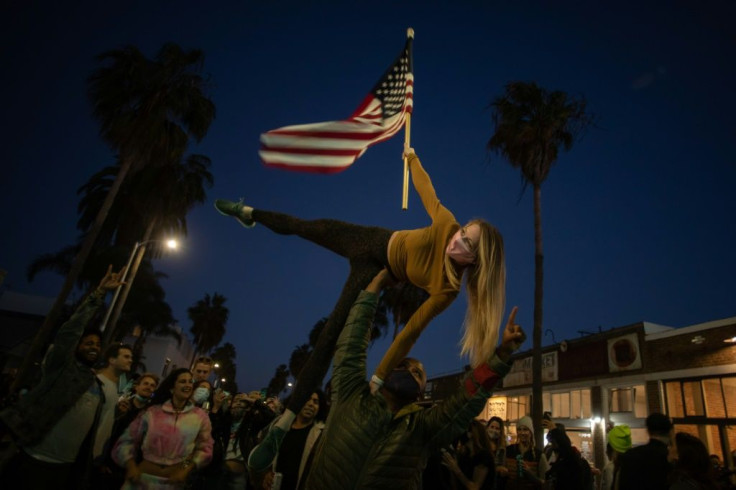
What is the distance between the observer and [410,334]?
9.36 feet

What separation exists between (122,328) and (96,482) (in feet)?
87.0

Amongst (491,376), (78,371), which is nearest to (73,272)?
(78,371)

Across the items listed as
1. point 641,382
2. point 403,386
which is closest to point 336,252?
point 403,386

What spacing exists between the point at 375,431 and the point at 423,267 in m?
1.50

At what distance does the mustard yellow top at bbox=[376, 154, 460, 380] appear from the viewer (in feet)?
9.45

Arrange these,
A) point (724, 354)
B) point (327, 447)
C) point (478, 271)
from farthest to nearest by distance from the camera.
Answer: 1. point (724, 354)
2. point (478, 271)
3. point (327, 447)

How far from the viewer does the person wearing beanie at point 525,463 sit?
6.04 meters

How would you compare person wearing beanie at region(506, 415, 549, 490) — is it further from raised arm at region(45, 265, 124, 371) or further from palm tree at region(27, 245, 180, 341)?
palm tree at region(27, 245, 180, 341)

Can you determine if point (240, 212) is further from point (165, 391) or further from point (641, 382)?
point (641, 382)

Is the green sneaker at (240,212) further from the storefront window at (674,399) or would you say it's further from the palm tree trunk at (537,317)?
the storefront window at (674,399)

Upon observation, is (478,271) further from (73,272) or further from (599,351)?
(599,351)

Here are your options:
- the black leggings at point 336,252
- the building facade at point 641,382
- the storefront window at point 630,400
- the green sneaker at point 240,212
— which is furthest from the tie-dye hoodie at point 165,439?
the storefront window at point 630,400

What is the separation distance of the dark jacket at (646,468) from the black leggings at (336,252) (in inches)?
120

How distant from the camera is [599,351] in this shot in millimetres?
18406
